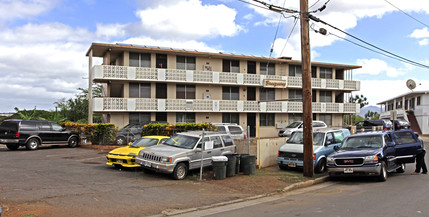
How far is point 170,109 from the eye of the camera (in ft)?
102

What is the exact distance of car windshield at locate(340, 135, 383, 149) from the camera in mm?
13383

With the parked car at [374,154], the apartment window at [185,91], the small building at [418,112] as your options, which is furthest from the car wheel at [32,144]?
the small building at [418,112]

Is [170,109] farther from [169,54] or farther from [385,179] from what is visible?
[385,179]

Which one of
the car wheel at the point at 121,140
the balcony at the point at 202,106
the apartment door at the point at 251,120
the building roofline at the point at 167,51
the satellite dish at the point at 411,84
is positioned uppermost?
the building roofline at the point at 167,51

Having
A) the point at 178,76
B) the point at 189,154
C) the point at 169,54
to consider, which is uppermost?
the point at 169,54

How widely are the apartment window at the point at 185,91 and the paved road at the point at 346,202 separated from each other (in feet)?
70.6

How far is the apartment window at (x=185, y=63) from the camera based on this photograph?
3226cm

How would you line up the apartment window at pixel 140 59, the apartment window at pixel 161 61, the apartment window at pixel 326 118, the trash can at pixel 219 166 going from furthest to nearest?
1. the apartment window at pixel 326 118
2. the apartment window at pixel 161 61
3. the apartment window at pixel 140 59
4. the trash can at pixel 219 166

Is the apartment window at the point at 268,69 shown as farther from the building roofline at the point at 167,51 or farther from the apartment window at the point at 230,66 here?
the apartment window at the point at 230,66

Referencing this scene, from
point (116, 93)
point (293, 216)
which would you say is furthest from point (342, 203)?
point (116, 93)

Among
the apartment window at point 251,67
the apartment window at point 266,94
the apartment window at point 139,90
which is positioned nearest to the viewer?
the apartment window at point 139,90

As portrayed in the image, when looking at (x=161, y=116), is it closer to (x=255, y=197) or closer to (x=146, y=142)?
(x=146, y=142)

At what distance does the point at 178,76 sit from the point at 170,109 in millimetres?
3015

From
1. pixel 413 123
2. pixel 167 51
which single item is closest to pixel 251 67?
pixel 167 51
